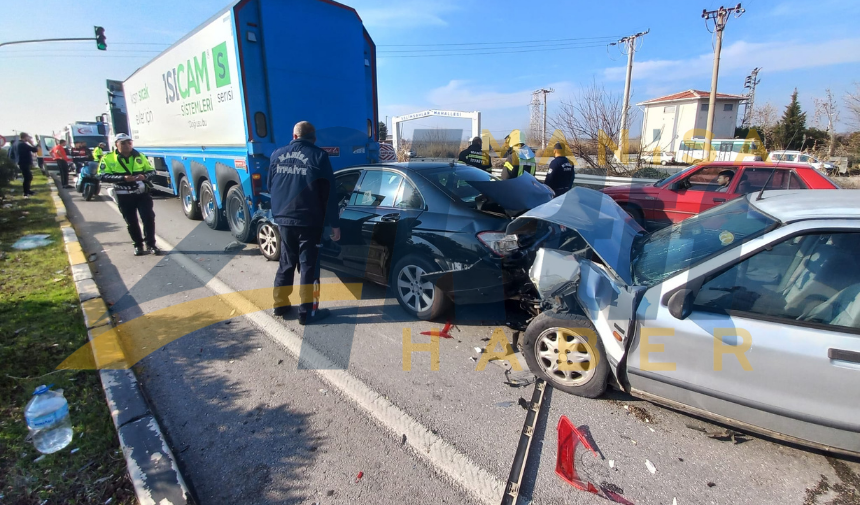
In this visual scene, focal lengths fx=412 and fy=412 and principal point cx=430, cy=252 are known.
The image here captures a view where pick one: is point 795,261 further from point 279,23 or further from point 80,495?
point 279,23

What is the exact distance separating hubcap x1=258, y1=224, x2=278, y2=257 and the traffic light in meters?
18.9

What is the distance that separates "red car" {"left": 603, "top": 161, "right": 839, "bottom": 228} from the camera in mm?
6113

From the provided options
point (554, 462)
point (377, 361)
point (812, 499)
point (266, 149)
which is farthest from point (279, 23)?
point (812, 499)

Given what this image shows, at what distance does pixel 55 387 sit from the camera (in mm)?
2945

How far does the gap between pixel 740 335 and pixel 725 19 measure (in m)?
27.6

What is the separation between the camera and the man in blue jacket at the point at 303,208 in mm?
3955

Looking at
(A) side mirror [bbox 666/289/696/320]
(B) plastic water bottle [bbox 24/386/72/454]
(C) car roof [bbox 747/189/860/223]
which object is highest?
(C) car roof [bbox 747/189/860/223]

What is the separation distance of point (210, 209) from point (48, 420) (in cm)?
608

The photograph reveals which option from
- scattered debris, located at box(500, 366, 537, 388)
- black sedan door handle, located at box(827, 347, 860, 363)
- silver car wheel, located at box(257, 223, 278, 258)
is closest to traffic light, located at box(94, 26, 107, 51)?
silver car wheel, located at box(257, 223, 278, 258)

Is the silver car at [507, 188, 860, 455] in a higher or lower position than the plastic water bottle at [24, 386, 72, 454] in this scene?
higher

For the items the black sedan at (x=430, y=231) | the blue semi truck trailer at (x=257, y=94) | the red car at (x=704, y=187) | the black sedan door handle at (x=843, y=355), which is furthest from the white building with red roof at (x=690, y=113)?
the black sedan door handle at (x=843, y=355)

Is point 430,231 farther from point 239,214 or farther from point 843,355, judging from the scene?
point 239,214

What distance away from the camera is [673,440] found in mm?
2533

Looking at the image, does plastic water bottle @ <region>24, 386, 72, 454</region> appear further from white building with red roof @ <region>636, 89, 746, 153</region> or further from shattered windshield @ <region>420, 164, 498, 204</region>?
white building with red roof @ <region>636, 89, 746, 153</region>
